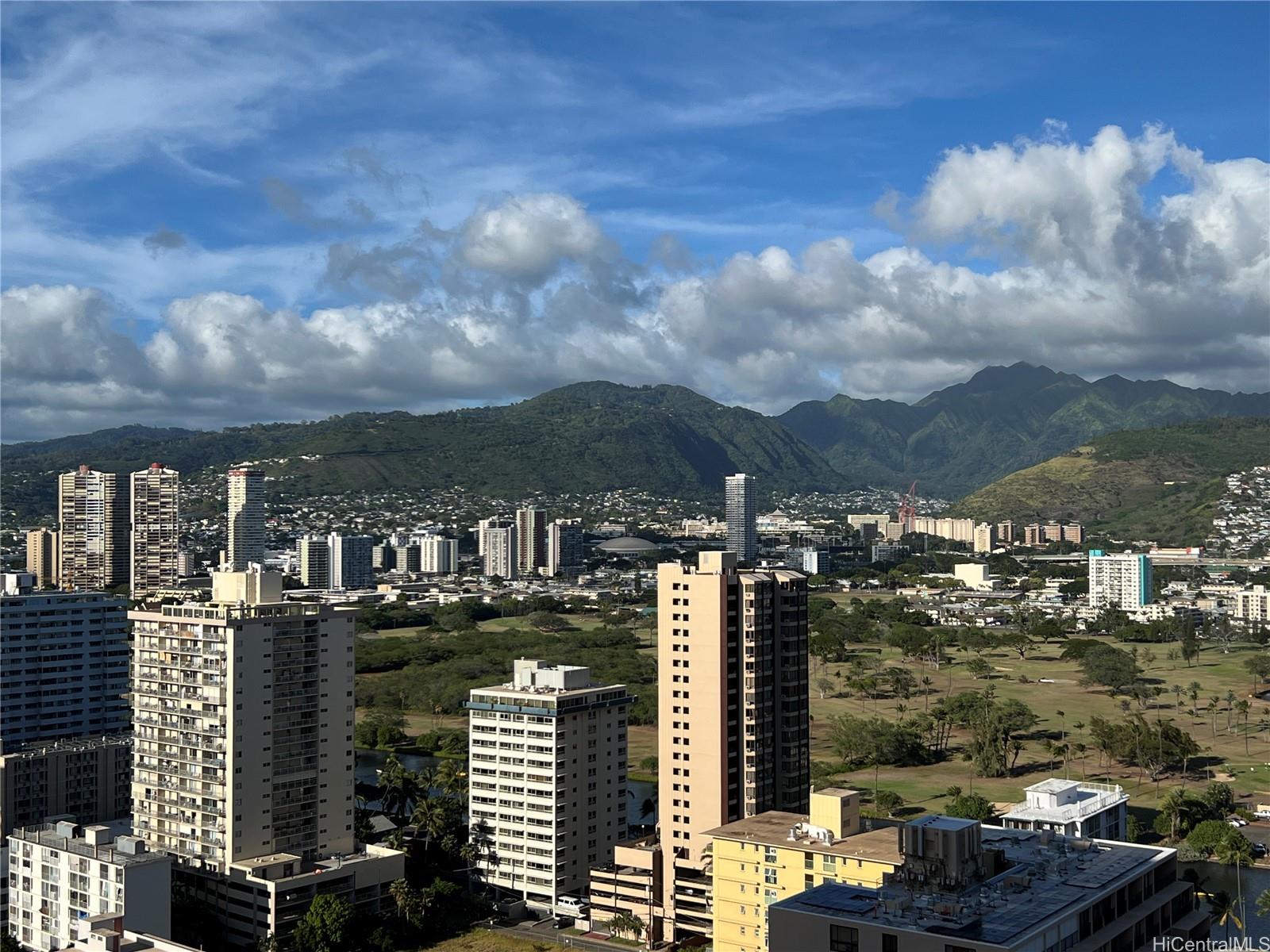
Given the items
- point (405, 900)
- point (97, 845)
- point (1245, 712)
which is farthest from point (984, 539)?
point (97, 845)

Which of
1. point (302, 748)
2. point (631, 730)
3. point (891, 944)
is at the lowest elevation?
point (631, 730)

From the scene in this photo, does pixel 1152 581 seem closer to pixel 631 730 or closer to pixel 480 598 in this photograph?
pixel 480 598

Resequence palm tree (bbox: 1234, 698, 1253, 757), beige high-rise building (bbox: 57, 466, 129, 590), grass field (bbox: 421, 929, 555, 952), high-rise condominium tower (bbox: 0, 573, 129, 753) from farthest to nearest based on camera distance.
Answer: beige high-rise building (bbox: 57, 466, 129, 590) < palm tree (bbox: 1234, 698, 1253, 757) < high-rise condominium tower (bbox: 0, 573, 129, 753) < grass field (bbox: 421, 929, 555, 952)

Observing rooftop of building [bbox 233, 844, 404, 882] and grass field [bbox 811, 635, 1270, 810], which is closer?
rooftop of building [bbox 233, 844, 404, 882]

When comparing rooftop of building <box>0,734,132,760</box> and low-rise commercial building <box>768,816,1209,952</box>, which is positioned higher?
low-rise commercial building <box>768,816,1209,952</box>

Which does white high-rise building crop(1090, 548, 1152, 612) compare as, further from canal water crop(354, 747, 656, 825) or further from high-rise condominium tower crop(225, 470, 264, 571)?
high-rise condominium tower crop(225, 470, 264, 571)

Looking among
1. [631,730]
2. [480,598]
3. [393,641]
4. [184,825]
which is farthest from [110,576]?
[184,825]

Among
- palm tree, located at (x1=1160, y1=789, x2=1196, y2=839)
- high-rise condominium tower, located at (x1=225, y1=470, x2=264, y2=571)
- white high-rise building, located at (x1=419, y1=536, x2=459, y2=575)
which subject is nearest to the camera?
palm tree, located at (x1=1160, y1=789, x2=1196, y2=839)

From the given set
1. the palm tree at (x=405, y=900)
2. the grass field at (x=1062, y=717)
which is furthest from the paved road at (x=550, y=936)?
the grass field at (x=1062, y=717)

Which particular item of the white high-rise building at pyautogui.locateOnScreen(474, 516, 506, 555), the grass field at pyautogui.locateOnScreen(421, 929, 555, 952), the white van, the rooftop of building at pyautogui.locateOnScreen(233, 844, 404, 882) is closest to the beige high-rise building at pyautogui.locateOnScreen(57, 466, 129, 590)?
the white high-rise building at pyautogui.locateOnScreen(474, 516, 506, 555)
